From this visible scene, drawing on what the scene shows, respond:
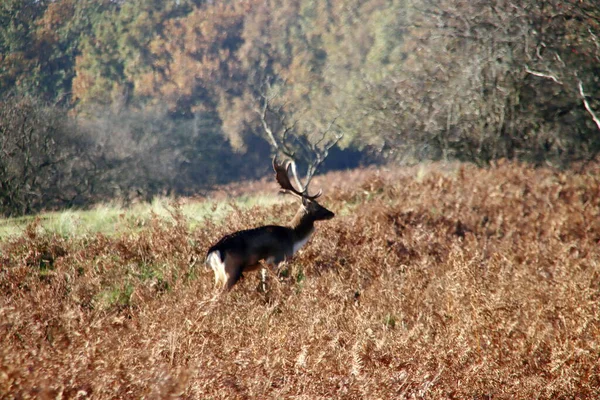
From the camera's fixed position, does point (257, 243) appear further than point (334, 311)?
Yes

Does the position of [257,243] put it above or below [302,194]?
above

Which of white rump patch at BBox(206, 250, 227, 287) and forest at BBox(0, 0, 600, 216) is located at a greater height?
white rump patch at BBox(206, 250, 227, 287)

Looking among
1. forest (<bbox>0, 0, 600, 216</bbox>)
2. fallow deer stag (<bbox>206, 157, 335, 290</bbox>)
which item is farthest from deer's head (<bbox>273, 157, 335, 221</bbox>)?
forest (<bbox>0, 0, 600, 216</bbox>)

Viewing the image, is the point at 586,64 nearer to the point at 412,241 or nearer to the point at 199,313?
the point at 412,241

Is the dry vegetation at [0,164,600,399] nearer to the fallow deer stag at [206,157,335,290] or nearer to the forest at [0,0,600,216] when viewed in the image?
the fallow deer stag at [206,157,335,290]

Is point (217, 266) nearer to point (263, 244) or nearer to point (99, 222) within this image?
point (263, 244)

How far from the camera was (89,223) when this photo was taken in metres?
10.2

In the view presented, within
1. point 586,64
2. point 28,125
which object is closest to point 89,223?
point 28,125

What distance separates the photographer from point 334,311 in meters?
5.97

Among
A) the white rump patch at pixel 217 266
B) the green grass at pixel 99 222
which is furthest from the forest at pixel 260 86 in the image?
the white rump patch at pixel 217 266

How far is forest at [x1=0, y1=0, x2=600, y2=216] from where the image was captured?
50.4ft

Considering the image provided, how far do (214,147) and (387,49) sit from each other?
1252 centimetres

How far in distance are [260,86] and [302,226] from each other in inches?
810

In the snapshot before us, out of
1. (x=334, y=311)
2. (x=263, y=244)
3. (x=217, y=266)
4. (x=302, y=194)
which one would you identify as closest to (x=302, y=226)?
(x=302, y=194)
